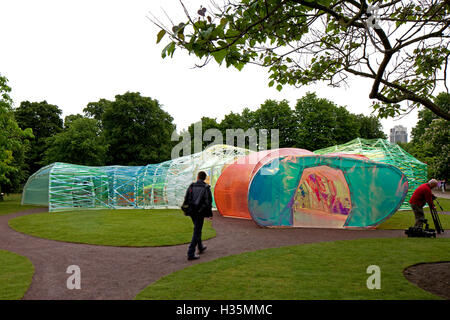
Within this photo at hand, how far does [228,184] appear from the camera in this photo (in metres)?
17.1

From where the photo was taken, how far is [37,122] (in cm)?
4697

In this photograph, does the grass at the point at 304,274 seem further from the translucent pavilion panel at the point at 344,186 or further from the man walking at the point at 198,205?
the translucent pavilion panel at the point at 344,186

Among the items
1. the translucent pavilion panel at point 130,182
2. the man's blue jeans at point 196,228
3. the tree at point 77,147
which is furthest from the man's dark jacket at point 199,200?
the tree at point 77,147

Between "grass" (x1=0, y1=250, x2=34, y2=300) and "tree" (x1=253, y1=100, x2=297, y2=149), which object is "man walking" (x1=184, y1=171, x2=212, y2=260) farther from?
"tree" (x1=253, y1=100, x2=297, y2=149)

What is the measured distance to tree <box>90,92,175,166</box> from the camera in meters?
42.0

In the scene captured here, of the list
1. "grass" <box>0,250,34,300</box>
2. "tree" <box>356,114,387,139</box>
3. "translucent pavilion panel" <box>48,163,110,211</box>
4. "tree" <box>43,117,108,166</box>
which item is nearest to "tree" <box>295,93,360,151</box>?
"tree" <box>356,114,387,139</box>

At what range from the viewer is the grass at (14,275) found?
5837 mm

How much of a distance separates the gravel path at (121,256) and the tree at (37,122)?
119 feet

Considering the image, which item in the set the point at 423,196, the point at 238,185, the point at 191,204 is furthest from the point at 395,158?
the point at 191,204

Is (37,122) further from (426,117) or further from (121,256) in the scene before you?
(426,117)

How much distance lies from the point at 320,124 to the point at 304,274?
38.2 meters

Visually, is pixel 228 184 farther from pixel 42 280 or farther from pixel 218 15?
pixel 218 15

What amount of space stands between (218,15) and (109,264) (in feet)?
22.0

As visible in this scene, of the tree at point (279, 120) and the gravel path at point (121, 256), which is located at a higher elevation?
the tree at point (279, 120)
